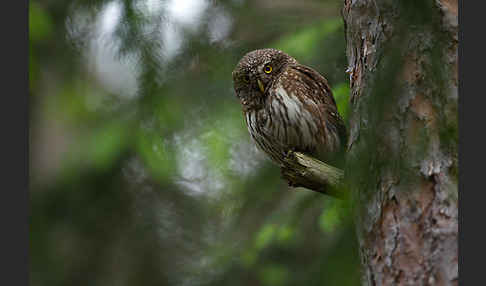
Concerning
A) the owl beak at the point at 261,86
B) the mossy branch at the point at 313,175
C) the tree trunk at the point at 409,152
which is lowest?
the tree trunk at the point at 409,152

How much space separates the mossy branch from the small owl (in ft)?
2.12

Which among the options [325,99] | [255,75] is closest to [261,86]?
[255,75]

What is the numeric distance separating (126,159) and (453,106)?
2445mm

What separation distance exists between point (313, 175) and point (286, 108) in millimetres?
859

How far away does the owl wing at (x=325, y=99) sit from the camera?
3.40 meters

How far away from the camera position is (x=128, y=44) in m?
2.21

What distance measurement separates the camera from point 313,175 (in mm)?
2598

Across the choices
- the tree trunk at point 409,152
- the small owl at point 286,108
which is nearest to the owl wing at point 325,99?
the small owl at point 286,108

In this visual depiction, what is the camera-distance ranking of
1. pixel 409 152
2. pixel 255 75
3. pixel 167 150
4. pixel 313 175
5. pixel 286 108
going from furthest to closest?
1. pixel 255 75
2. pixel 286 108
3. pixel 167 150
4. pixel 313 175
5. pixel 409 152

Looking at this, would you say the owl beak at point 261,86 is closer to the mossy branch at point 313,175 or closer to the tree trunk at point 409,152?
the mossy branch at point 313,175

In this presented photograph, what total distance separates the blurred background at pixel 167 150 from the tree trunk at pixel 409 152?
205 mm

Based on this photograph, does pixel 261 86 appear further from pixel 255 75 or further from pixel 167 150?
pixel 167 150

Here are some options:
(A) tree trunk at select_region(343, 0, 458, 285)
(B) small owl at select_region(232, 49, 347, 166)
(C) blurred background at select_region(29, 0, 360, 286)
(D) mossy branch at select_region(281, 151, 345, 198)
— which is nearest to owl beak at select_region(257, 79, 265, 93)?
(B) small owl at select_region(232, 49, 347, 166)

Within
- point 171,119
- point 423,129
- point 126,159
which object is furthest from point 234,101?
point 423,129
